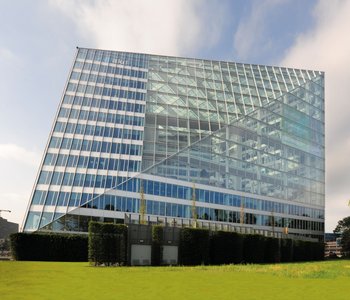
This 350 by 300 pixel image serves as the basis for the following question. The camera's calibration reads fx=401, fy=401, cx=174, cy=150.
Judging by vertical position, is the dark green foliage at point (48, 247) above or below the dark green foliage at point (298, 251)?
below

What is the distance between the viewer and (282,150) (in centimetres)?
9306

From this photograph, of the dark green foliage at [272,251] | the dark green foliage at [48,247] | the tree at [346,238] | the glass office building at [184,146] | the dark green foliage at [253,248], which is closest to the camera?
the dark green foliage at [48,247]

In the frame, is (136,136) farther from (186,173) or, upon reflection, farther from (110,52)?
(110,52)

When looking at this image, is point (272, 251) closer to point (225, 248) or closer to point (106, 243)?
point (225, 248)

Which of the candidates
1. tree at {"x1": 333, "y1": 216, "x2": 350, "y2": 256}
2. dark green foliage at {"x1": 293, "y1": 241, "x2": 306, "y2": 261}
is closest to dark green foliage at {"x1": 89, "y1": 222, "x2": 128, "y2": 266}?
dark green foliage at {"x1": 293, "y1": 241, "x2": 306, "y2": 261}

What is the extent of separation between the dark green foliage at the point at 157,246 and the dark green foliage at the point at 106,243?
365cm

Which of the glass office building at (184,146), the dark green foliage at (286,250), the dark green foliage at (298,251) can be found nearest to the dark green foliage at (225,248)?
the dark green foliage at (286,250)

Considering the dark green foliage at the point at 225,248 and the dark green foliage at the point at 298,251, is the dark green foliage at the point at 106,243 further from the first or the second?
the dark green foliage at the point at 298,251

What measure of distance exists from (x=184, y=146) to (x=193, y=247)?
29.4 metres

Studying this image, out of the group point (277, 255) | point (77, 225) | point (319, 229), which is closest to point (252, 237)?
point (277, 255)

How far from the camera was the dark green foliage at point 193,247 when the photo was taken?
154 ft

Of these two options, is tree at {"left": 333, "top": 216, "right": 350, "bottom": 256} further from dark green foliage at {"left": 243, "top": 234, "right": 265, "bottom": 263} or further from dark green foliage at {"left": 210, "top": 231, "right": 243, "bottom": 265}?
dark green foliage at {"left": 210, "top": 231, "right": 243, "bottom": 265}

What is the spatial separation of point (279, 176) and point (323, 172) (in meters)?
20.3

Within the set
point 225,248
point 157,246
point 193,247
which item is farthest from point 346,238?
point 157,246
